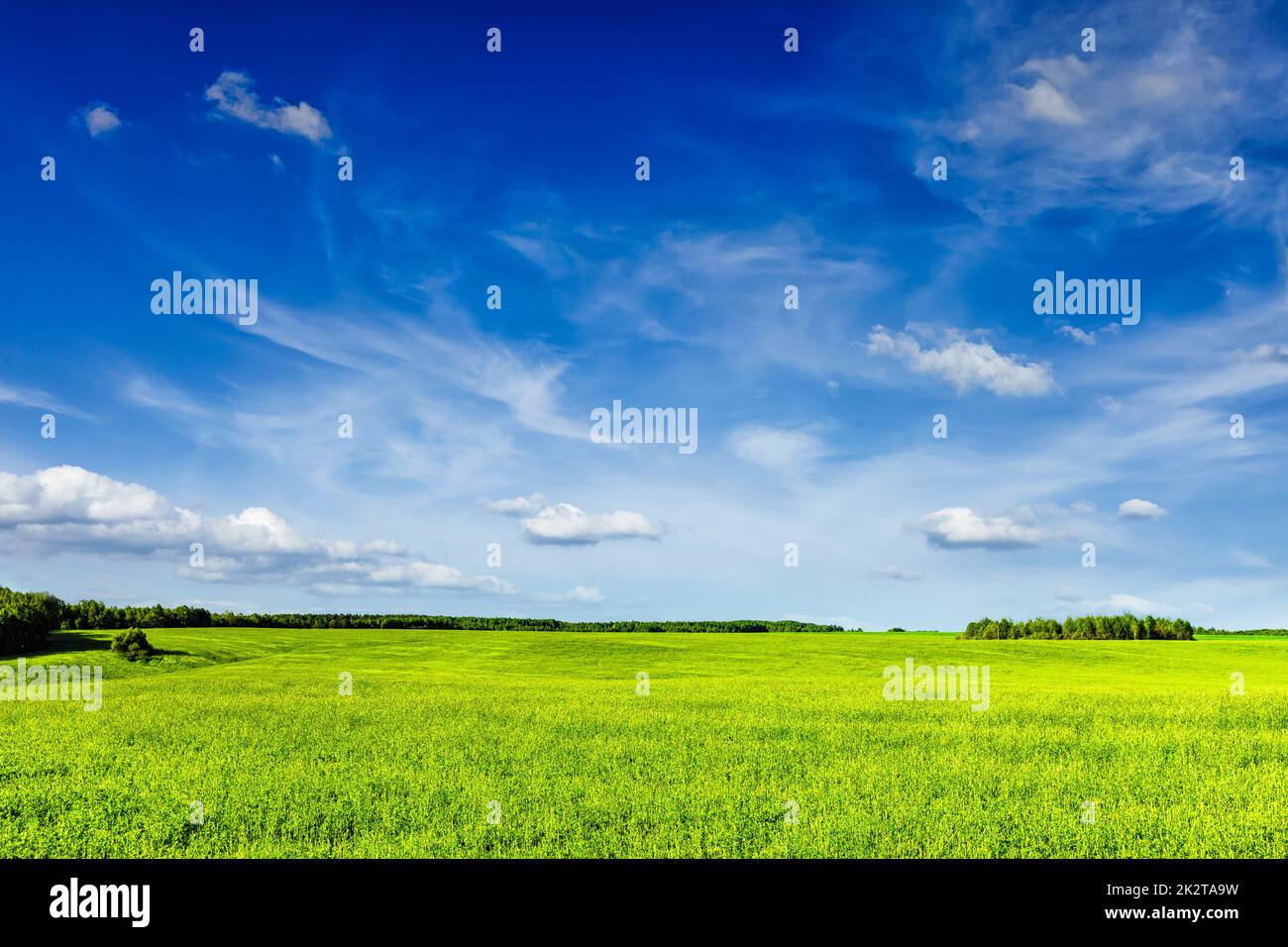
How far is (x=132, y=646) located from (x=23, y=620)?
12051mm

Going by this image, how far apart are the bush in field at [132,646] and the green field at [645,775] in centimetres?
1846

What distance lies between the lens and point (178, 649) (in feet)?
172

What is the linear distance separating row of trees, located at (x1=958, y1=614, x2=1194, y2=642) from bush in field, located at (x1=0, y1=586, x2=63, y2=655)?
79097 millimetres

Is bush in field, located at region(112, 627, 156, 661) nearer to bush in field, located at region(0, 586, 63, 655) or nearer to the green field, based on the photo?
bush in field, located at region(0, 586, 63, 655)

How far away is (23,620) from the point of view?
174 feet

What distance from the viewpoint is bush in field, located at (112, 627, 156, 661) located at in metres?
46.5
